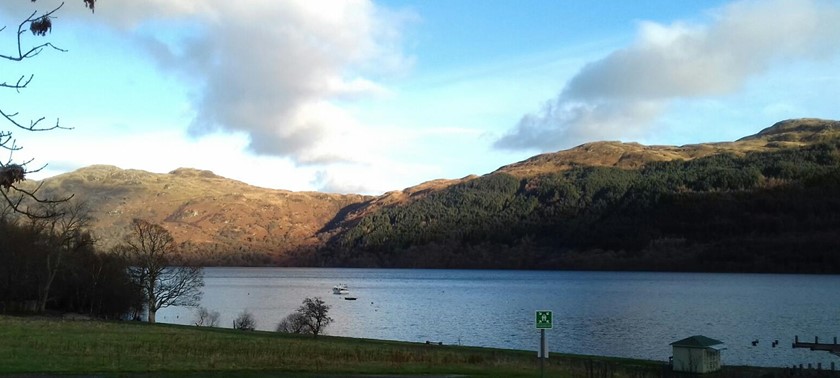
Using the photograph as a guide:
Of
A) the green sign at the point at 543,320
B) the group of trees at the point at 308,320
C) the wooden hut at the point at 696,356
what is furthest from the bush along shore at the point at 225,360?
the group of trees at the point at 308,320

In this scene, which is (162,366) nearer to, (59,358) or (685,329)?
(59,358)

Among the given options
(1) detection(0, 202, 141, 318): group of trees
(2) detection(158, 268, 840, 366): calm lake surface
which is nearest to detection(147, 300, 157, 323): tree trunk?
(1) detection(0, 202, 141, 318): group of trees

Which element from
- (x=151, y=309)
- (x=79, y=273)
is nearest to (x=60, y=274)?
(x=79, y=273)

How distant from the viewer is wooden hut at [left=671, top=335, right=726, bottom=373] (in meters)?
44.1

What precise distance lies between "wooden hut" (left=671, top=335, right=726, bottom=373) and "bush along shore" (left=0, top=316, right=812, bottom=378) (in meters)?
1.11

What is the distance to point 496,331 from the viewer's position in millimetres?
84062

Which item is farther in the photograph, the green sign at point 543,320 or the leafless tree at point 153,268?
the leafless tree at point 153,268

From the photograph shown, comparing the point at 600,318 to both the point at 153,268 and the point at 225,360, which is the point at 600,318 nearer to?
the point at 153,268

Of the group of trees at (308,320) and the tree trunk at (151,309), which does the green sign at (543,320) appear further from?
the tree trunk at (151,309)

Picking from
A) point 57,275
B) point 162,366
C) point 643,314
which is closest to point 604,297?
point 643,314

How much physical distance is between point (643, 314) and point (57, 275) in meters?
73.3

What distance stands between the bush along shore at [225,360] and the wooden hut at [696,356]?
111 cm

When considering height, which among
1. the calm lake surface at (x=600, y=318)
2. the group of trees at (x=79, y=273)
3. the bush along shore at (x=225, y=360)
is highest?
the group of trees at (x=79, y=273)

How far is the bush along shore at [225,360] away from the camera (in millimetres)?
30547
